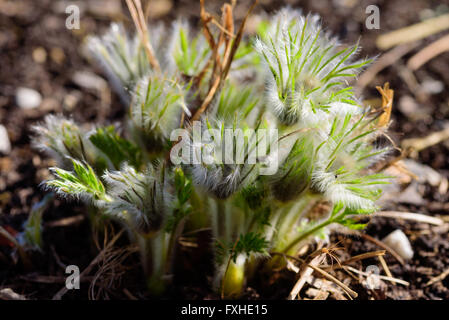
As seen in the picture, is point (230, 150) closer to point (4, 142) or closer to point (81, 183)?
point (81, 183)

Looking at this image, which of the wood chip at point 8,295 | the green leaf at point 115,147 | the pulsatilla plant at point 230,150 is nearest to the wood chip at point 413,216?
the pulsatilla plant at point 230,150

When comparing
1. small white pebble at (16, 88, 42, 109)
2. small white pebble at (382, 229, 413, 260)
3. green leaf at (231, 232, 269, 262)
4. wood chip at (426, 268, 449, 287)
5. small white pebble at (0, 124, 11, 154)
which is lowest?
wood chip at (426, 268, 449, 287)

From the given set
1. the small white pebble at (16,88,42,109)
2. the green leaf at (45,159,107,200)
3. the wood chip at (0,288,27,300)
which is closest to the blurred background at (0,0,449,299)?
the small white pebble at (16,88,42,109)

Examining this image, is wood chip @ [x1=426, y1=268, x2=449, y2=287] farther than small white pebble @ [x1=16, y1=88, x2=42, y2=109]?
No

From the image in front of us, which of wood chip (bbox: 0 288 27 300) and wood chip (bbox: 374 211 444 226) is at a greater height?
wood chip (bbox: 374 211 444 226)

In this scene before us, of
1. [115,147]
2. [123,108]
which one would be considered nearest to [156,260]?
[115,147]

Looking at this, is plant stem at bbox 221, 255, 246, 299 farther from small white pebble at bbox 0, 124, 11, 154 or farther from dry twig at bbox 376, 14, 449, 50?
dry twig at bbox 376, 14, 449, 50

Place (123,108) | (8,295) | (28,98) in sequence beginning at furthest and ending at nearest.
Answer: (123,108), (28,98), (8,295)

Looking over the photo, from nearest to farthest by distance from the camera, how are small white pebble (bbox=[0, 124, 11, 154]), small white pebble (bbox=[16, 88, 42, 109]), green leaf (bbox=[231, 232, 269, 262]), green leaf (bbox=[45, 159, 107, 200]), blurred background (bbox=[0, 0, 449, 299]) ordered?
1. green leaf (bbox=[45, 159, 107, 200])
2. green leaf (bbox=[231, 232, 269, 262])
3. blurred background (bbox=[0, 0, 449, 299])
4. small white pebble (bbox=[0, 124, 11, 154])
5. small white pebble (bbox=[16, 88, 42, 109])
